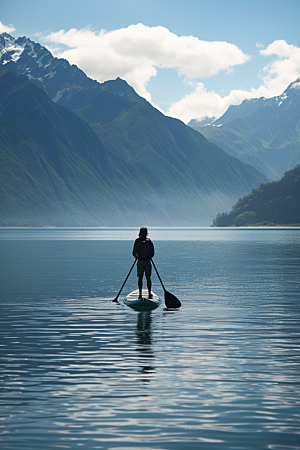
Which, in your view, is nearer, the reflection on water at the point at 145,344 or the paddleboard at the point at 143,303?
the reflection on water at the point at 145,344

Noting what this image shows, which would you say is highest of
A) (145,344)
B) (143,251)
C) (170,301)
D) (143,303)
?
(143,251)

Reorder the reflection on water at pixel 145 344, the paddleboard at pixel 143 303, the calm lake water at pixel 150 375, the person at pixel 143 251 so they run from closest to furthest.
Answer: the calm lake water at pixel 150 375 < the reflection on water at pixel 145 344 < the person at pixel 143 251 < the paddleboard at pixel 143 303

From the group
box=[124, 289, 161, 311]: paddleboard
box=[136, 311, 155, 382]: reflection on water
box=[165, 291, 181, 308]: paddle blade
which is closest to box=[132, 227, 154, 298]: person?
box=[136, 311, 155, 382]: reflection on water

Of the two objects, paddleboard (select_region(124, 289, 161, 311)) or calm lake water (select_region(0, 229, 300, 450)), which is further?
paddleboard (select_region(124, 289, 161, 311))

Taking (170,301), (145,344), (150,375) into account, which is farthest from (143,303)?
(150,375)

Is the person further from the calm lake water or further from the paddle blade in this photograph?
the paddle blade

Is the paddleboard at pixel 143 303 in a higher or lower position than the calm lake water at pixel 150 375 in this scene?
higher

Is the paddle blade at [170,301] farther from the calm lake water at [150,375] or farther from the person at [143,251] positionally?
the person at [143,251]

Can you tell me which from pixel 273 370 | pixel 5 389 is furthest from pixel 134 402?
pixel 273 370

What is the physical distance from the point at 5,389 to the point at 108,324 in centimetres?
1292

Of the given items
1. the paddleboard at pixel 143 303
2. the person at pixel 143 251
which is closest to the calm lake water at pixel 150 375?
the paddleboard at pixel 143 303

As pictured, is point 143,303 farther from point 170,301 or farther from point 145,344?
point 145,344

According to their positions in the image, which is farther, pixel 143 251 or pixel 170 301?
pixel 170 301

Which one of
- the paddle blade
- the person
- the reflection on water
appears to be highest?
the person
